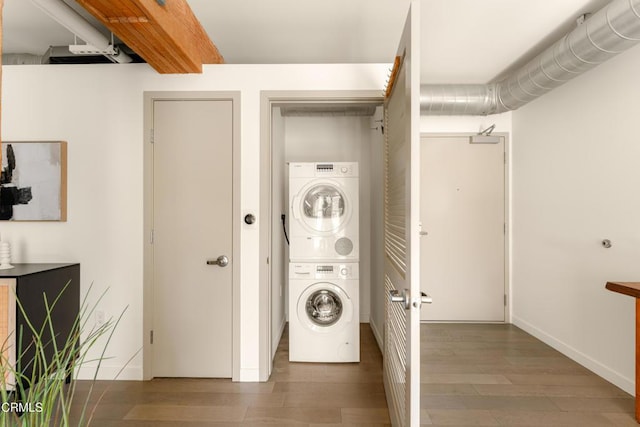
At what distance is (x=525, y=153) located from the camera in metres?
3.60

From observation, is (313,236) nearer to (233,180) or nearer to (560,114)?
(233,180)

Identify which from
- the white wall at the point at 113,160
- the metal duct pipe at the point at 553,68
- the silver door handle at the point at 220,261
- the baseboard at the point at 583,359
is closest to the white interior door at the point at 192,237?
the silver door handle at the point at 220,261

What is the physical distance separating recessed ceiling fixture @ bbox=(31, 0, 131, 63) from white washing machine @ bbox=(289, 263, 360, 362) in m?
2.08

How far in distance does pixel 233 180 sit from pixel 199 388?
1.53 metres

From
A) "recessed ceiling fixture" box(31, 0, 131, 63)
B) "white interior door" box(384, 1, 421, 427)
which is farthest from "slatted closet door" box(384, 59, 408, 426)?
"recessed ceiling fixture" box(31, 0, 131, 63)

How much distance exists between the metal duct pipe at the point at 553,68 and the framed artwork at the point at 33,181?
3169mm

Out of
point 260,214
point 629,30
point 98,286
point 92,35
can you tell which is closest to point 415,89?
point 260,214

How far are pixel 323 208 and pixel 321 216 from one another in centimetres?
7

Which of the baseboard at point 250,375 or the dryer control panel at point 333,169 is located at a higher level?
the dryer control panel at point 333,169

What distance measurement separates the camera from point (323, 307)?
2.98 m

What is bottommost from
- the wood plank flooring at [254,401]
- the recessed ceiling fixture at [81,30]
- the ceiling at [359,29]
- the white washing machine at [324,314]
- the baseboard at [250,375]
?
the wood plank flooring at [254,401]

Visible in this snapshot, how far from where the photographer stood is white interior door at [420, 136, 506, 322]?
3.87 m

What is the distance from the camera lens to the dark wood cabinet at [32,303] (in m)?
2.08

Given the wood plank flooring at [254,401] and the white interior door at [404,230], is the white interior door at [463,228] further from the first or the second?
the white interior door at [404,230]
